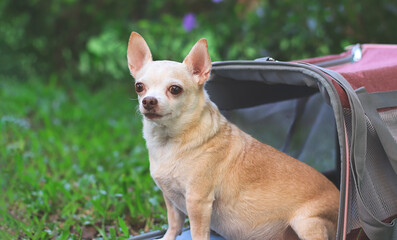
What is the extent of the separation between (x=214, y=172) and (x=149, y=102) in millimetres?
490

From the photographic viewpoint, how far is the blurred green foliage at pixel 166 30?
4488 mm

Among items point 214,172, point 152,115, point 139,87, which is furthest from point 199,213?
point 139,87

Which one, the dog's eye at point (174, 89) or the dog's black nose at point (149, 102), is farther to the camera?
the dog's eye at point (174, 89)

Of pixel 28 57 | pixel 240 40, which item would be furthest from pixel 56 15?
pixel 240 40

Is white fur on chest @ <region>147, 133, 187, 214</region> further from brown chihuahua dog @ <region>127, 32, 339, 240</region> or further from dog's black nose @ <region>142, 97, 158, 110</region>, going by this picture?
dog's black nose @ <region>142, 97, 158, 110</region>

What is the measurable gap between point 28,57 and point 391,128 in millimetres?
5489

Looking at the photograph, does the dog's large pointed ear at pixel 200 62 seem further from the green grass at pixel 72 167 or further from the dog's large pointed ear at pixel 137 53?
the green grass at pixel 72 167

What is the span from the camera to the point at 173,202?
2461 millimetres

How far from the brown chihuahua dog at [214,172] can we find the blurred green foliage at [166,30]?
91.0 inches

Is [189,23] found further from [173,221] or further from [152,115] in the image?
[152,115]

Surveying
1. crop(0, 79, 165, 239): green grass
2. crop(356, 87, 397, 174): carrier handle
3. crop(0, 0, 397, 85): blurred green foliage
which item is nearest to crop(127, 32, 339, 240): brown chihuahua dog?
crop(356, 87, 397, 174): carrier handle

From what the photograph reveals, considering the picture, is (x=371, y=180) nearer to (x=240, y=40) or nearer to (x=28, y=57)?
(x=240, y=40)

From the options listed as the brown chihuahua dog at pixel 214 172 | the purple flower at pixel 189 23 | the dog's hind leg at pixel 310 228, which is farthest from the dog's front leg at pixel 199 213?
Answer: the purple flower at pixel 189 23

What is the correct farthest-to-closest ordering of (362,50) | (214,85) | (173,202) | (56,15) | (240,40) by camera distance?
(56,15)
(240,40)
(362,50)
(214,85)
(173,202)
